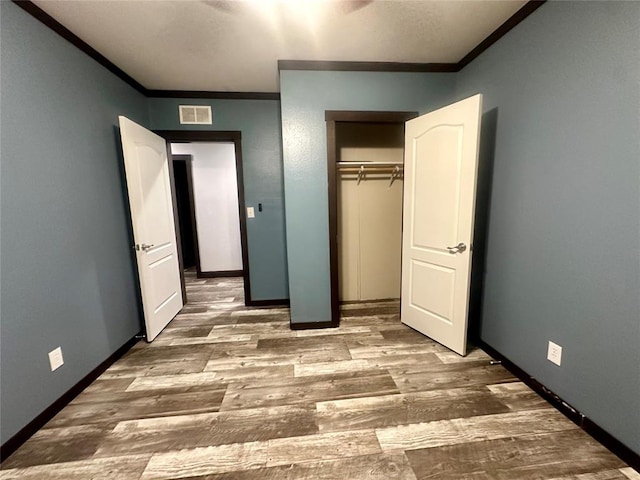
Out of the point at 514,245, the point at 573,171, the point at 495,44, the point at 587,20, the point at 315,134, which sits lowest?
the point at 514,245

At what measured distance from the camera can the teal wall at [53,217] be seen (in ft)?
4.32

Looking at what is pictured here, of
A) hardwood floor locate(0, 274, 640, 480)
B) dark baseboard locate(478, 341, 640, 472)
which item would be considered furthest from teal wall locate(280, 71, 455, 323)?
dark baseboard locate(478, 341, 640, 472)

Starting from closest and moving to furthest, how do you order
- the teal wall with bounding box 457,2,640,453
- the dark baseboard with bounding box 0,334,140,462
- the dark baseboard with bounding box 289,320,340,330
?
the teal wall with bounding box 457,2,640,453
the dark baseboard with bounding box 0,334,140,462
the dark baseboard with bounding box 289,320,340,330

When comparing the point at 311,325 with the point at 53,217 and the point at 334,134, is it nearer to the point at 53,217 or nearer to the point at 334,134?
the point at 334,134

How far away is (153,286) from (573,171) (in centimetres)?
321

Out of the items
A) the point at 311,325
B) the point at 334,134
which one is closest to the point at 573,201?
the point at 334,134

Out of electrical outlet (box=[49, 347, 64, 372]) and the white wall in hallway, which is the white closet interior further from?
electrical outlet (box=[49, 347, 64, 372])

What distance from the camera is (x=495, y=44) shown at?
183cm

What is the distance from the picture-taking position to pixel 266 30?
1.73m

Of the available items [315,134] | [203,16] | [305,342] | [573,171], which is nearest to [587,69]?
[573,171]

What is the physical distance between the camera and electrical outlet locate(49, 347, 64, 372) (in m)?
1.51

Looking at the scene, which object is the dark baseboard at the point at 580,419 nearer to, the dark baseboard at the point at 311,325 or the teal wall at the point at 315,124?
the dark baseboard at the point at 311,325

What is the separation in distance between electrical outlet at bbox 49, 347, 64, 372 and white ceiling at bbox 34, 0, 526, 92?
2.06 m

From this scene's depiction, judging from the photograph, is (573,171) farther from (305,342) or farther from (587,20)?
(305,342)
